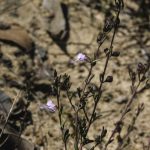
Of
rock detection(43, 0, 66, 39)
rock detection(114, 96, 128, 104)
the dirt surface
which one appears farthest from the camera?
rock detection(43, 0, 66, 39)

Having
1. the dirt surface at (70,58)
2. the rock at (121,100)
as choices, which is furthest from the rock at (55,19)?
the rock at (121,100)

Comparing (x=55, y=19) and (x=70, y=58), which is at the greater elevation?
(x=55, y=19)

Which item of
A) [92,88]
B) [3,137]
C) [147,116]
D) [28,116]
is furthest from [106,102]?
[92,88]

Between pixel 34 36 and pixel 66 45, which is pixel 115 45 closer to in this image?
pixel 66 45

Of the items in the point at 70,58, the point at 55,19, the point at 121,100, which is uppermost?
the point at 55,19

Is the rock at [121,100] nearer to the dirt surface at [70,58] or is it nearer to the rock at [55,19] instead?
the dirt surface at [70,58]

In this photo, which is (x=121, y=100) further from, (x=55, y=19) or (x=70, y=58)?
(x=55, y=19)

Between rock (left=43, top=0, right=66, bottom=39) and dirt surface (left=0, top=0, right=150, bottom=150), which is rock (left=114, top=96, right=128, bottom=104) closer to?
dirt surface (left=0, top=0, right=150, bottom=150)

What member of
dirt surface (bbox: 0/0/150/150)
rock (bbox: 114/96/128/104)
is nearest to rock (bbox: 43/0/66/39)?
dirt surface (bbox: 0/0/150/150)

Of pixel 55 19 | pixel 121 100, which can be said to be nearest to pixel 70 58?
pixel 55 19
